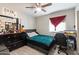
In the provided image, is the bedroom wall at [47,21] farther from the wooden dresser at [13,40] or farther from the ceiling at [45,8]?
the wooden dresser at [13,40]

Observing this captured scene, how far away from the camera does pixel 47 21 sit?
168 cm

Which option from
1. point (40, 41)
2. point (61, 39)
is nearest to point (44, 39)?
point (40, 41)

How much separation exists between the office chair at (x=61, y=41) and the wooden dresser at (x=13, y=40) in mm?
570

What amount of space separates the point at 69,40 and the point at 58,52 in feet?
0.93

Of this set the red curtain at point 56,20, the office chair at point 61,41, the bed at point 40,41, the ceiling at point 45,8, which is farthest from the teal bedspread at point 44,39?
the ceiling at point 45,8

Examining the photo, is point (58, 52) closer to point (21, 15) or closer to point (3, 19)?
point (21, 15)

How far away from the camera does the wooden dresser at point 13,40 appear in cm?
154

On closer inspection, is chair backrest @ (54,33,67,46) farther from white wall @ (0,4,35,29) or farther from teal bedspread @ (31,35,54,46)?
white wall @ (0,4,35,29)

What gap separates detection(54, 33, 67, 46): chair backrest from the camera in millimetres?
1611

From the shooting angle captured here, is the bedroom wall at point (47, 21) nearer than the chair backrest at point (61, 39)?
Yes

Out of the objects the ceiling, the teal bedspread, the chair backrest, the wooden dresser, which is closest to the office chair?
the chair backrest

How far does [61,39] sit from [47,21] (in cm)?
41

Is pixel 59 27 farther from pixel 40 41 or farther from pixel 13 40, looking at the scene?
pixel 13 40

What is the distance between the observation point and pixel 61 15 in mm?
1575
